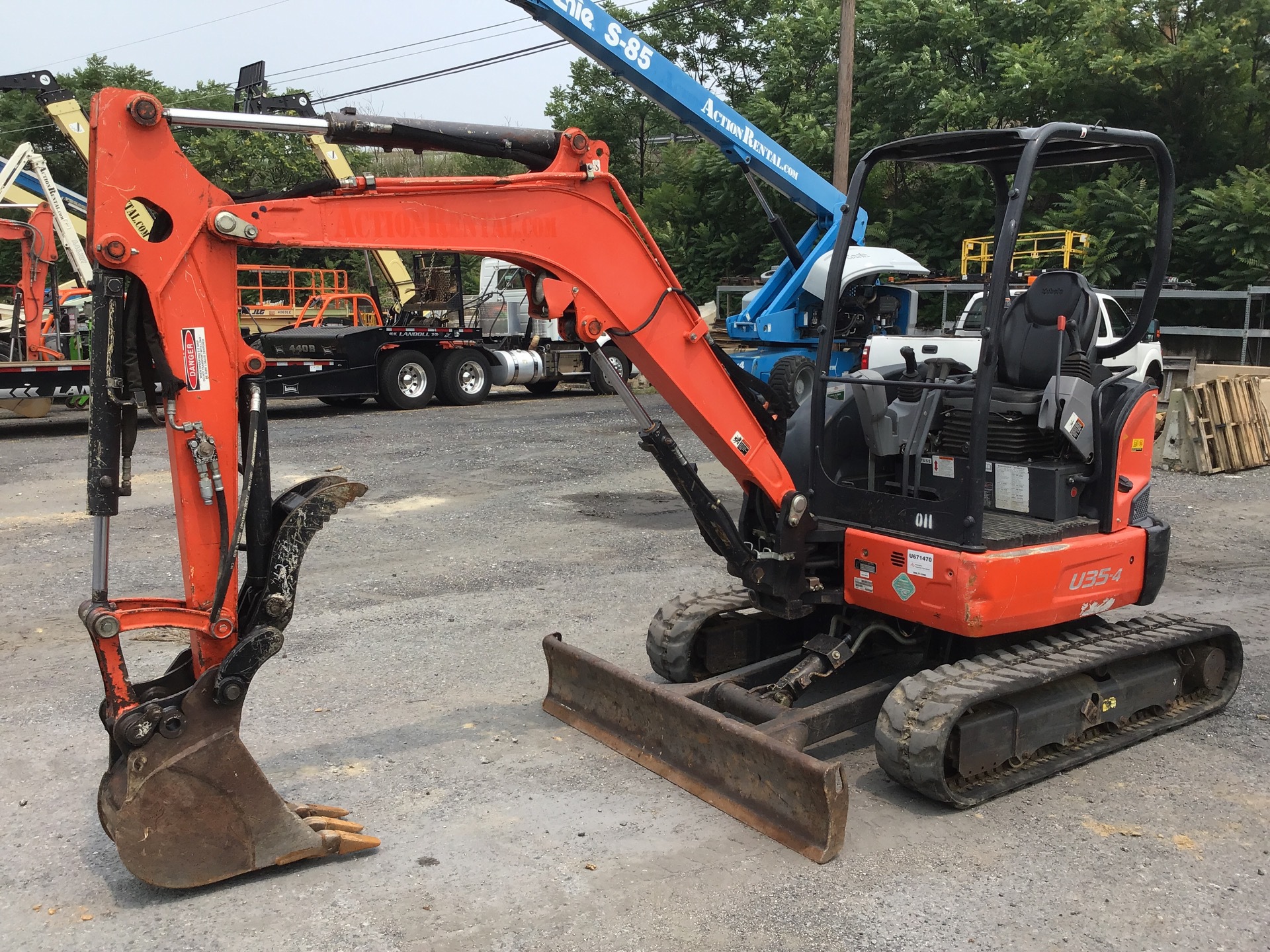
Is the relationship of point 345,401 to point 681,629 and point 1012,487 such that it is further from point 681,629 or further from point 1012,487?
point 1012,487

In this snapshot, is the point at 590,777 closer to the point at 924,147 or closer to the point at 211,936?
the point at 211,936

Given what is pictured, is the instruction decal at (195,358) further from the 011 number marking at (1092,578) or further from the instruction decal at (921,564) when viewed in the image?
the 011 number marking at (1092,578)

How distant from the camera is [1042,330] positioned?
522 centimetres

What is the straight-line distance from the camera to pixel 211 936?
360cm

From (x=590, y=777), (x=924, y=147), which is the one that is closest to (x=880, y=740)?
(x=590, y=777)

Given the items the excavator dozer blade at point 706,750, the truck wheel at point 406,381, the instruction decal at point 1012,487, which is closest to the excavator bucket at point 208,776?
the excavator dozer blade at point 706,750

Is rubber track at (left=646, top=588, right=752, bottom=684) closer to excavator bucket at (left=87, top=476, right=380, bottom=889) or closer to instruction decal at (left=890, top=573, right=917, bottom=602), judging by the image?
instruction decal at (left=890, top=573, right=917, bottom=602)

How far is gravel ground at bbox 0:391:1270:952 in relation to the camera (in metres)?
3.70

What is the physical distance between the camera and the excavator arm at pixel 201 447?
3.68 meters

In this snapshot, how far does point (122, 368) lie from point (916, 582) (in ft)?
10.7

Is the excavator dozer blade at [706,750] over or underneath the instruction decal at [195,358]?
underneath

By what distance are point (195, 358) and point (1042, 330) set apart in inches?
145

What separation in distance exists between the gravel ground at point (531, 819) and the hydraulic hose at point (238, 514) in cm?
104

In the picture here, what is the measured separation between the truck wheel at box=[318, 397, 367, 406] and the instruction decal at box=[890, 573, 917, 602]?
51.9 ft
